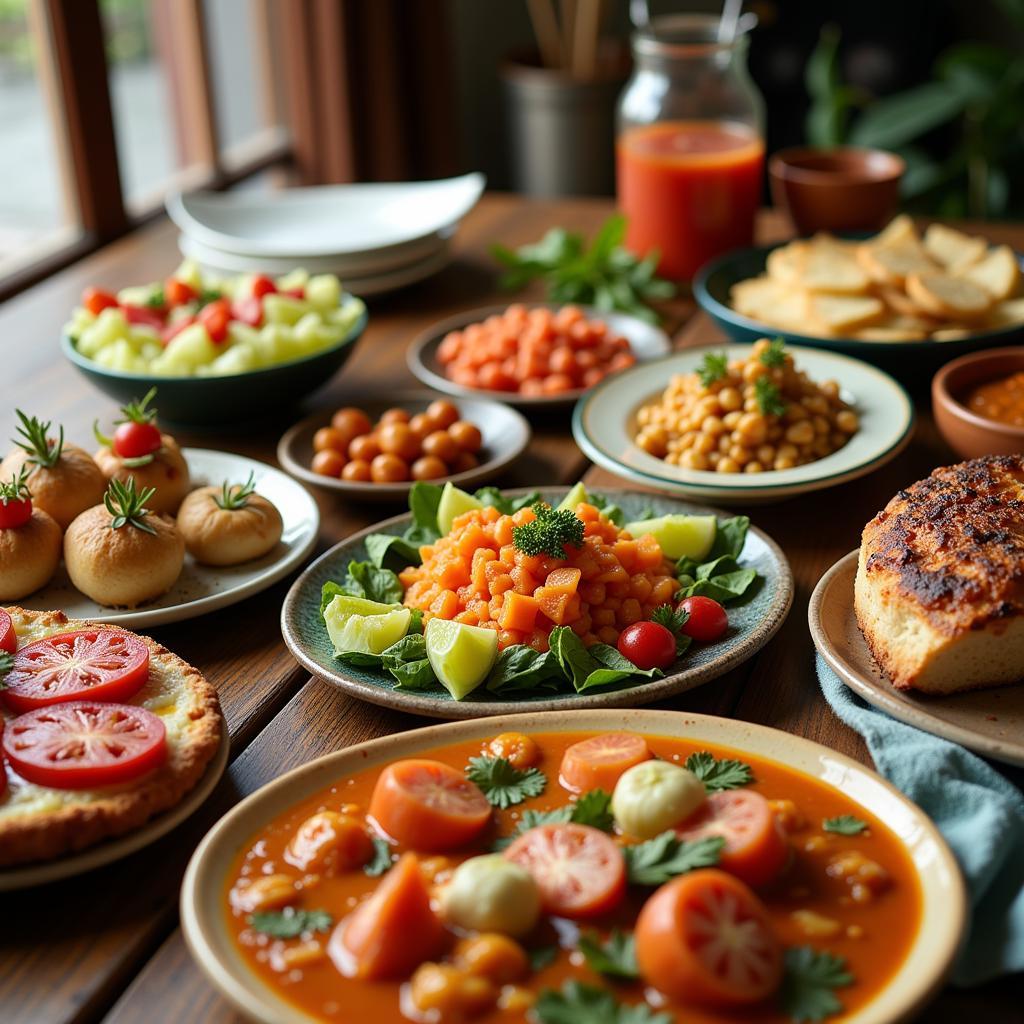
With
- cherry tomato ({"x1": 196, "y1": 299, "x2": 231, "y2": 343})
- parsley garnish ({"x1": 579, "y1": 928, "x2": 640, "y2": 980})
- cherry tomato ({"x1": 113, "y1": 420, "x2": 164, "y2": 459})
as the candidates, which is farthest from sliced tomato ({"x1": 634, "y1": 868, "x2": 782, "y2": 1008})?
cherry tomato ({"x1": 196, "y1": 299, "x2": 231, "y2": 343})

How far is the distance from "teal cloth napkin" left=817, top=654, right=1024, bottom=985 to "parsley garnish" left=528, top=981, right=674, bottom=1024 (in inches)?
13.9

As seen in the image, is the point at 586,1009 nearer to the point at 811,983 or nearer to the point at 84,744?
the point at 811,983

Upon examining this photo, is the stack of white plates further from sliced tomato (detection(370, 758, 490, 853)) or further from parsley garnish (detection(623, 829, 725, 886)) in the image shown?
parsley garnish (detection(623, 829, 725, 886))

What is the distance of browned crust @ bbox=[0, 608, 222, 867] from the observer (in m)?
1.34

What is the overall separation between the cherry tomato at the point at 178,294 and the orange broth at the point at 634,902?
1.65 meters

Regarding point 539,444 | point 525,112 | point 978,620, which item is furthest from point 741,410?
point 525,112

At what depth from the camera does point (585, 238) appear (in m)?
3.76

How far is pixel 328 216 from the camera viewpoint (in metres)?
3.62

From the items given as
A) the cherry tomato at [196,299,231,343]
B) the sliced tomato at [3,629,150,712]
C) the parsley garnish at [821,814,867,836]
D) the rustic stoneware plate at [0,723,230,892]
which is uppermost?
the cherry tomato at [196,299,231,343]

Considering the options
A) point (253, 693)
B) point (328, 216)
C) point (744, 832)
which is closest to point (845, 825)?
point (744, 832)

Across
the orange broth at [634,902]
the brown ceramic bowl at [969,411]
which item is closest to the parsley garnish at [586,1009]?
the orange broth at [634,902]

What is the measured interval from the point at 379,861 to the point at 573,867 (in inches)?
8.4

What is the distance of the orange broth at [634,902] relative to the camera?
1.16 meters

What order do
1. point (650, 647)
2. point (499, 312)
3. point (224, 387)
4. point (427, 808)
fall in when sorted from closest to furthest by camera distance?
point (427, 808), point (650, 647), point (224, 387), point (499, 312)
